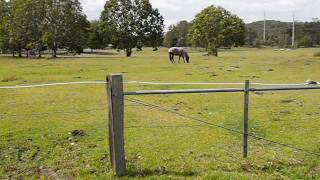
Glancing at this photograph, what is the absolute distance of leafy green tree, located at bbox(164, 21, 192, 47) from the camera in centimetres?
15412

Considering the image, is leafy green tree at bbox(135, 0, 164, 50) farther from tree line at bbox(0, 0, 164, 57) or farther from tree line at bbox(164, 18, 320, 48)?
tree line at bbox(164, 18, 320, 48)

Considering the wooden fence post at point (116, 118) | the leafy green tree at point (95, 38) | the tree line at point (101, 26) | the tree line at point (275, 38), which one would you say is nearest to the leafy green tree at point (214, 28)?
the tree line at point (101, 26)

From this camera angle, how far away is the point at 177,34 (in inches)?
6452

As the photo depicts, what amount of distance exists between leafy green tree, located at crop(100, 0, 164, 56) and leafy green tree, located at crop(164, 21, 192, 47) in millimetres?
63700

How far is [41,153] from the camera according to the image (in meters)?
9.73

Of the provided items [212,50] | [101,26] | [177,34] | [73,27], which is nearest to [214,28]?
[212,50]

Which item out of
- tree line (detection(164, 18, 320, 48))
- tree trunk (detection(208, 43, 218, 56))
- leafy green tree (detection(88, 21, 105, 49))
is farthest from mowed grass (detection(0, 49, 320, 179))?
tree line (detection(164, 18, 320, 48))

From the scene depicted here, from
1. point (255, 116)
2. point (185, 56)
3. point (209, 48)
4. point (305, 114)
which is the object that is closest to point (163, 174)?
point (255, 116)

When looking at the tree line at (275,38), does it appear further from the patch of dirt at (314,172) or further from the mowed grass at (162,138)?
the patch of dirt at (314,172)

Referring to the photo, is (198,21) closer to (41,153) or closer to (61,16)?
(61,16)

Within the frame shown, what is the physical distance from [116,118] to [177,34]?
158 m

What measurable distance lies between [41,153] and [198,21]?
72.9m

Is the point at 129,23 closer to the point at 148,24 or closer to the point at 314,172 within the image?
the point at 148,24

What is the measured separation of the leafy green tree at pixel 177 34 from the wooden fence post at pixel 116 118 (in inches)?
5643
